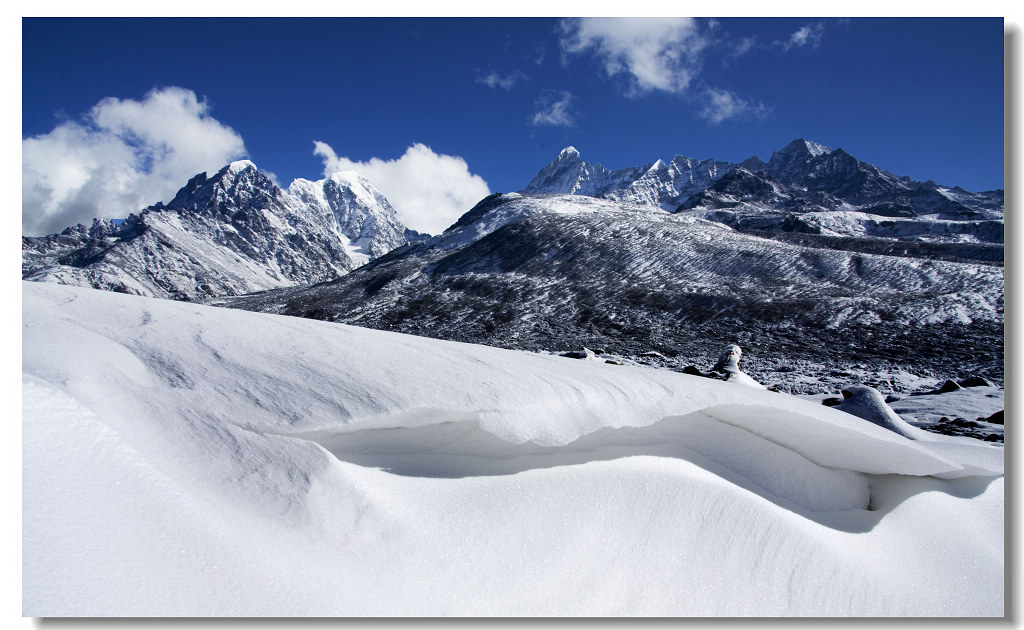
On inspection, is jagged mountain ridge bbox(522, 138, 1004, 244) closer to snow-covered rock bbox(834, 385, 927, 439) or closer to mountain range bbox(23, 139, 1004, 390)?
mountain range bbox(23, 139, 1004, 390)

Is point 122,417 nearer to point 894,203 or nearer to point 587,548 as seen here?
point 587,548

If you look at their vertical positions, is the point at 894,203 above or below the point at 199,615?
above

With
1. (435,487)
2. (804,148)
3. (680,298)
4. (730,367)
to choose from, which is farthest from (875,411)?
(804,148)

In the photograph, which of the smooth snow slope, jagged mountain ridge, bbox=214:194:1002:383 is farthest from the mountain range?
the smooth snow slope

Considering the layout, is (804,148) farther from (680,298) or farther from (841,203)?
(680,298)

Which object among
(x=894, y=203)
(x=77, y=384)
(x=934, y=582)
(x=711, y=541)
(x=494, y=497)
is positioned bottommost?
(x=934, y=582)

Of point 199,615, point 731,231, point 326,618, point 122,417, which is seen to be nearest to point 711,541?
point 326,618
